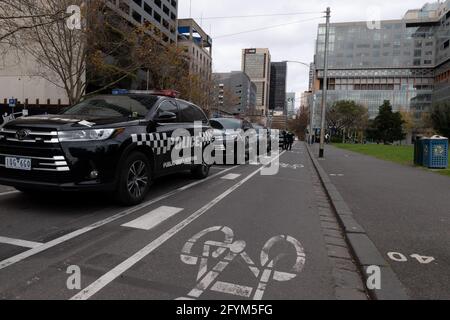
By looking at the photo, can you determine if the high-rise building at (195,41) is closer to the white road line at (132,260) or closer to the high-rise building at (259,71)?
the high-rise building at (259,71)

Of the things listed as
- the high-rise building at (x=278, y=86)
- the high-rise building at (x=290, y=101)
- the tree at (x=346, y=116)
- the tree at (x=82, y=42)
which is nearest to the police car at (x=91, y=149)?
the tree at (x=82, y=42)

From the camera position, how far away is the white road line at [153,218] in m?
4.97

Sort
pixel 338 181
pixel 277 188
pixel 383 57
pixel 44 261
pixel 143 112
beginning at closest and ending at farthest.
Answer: pixel 44 261 → pixel 143 112 → pixel 277 188 → pixel 338 181 → pixel 383 57

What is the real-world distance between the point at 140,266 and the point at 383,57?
433 ft

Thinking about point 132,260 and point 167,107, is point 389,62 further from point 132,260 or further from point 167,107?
point 132,260

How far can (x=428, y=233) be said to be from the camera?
16.7 ft

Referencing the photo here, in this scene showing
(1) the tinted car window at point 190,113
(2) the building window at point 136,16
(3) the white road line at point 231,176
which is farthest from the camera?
(2) the building window at point 136,16

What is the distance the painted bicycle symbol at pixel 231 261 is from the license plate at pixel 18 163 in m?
2.51

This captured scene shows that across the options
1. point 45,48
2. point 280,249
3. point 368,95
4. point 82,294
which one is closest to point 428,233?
point 280,249

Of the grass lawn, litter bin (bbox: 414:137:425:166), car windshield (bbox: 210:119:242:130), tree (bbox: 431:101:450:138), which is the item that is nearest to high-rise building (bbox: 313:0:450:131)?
tree (bbox: 431:101:450:138)

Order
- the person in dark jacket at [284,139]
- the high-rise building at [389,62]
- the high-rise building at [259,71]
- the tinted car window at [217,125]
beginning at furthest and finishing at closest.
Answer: the high-rise building at [389,62]
the high-rise building at [259,71]
the person in dark jacket at [284,139]
the tinted car window at [217,125]

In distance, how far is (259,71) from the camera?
386 ft

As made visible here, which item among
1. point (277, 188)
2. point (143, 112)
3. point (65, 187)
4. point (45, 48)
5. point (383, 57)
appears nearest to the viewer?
point (65, 187)
